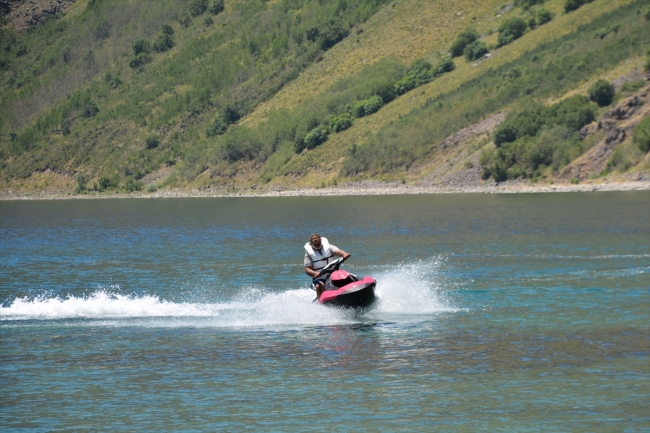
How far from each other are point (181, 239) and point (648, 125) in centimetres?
5347

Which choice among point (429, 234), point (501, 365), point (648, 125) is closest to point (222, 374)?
point (501, 365)

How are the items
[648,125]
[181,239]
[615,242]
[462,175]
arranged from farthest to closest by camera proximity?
[462,175], [648,125], [181,239], [615,242]

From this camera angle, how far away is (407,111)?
476ft

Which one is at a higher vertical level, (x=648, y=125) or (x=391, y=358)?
(x=391, y=358)

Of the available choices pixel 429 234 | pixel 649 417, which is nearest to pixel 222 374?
pixel 649 417

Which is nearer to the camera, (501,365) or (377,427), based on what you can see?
(377,427)

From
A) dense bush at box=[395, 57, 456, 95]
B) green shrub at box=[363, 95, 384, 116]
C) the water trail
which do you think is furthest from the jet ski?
dense bush at box=[395, 57, 456, 95]

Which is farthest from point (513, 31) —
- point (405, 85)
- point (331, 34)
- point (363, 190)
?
point (331, 34)

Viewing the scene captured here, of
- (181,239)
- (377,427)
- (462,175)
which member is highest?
(377,427)

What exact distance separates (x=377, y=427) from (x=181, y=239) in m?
49.2

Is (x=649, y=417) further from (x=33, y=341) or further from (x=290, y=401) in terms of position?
(x=33, y=341)

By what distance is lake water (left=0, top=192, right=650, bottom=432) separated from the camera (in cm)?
1872

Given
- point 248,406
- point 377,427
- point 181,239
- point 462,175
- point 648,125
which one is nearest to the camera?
point 377,427

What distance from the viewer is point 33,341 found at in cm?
2644
